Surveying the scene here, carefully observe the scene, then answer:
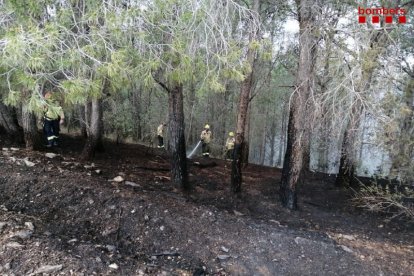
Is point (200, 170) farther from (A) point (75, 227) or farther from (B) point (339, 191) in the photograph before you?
(A) point (75, 227)

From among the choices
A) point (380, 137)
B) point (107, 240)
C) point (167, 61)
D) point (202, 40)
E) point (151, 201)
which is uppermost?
point (202, 40)

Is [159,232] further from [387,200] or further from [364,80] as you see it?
[387,200]

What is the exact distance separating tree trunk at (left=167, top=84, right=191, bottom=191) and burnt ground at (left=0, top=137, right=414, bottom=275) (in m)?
0.31

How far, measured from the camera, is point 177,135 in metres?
6.79

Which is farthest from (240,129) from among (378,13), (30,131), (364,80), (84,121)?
(84,121)

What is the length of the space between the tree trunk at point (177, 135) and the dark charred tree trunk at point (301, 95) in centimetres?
221

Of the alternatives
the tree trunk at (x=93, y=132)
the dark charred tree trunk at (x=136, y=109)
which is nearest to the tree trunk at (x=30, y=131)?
the tree trunk at (x=93, y=132)

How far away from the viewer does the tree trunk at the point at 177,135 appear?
655 centimetres

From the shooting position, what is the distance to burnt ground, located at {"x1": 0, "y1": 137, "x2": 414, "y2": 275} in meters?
4.07

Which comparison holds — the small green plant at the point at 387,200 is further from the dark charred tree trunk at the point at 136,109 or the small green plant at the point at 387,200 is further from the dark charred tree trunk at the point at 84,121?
the dark charred tree trunk at the point at 136,109

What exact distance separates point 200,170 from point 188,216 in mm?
4002

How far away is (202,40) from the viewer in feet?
15.5

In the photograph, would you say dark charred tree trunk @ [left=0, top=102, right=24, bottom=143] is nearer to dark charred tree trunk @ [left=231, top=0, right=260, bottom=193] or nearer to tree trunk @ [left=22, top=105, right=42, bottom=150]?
tree trunk @ [left=22, top=105, right=42, bottom=150]

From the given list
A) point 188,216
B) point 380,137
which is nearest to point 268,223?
point 188,216
